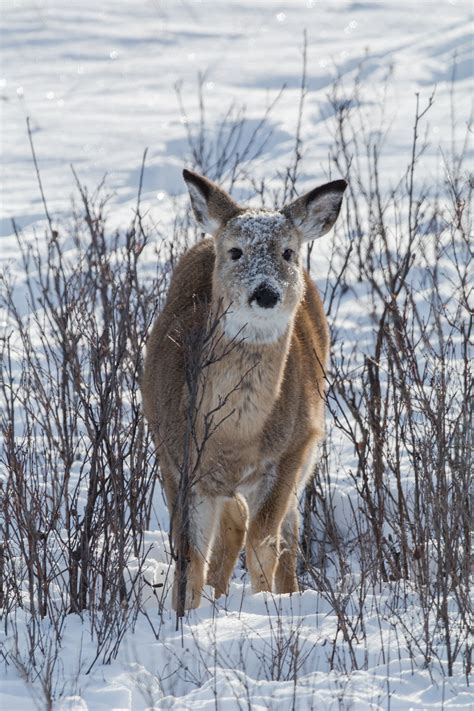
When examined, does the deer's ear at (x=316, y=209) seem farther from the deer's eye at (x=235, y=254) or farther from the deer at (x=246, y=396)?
the deer's eye at (x=235, y=254)

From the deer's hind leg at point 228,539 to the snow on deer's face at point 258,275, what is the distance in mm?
1150

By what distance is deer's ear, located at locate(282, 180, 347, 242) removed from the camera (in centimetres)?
668

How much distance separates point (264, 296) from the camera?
19.7ft

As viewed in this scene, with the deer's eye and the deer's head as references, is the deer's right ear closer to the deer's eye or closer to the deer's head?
the deer's head

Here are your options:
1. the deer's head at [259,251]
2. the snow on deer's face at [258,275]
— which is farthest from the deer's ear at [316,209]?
the snow on deer's face at [258,275]

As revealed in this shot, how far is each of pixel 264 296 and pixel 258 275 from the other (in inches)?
6.6

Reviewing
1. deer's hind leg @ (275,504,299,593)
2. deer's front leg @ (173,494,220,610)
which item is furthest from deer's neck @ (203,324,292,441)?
deer's hind leg @ (275,504,299,593)

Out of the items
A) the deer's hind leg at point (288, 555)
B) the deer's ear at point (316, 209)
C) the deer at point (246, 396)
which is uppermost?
the deer's ear at point (316, 209)

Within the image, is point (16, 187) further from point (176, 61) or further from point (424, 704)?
point (424, 704)

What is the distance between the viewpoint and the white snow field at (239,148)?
14.9 ft

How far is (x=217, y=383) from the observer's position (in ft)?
20.2

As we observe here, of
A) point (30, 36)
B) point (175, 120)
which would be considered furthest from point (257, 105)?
point (30, 36)

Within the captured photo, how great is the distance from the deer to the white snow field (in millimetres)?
362

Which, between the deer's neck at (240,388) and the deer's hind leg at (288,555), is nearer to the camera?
the deer's neck at (240,388)
